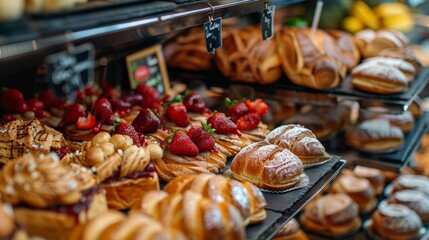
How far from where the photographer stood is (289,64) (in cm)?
359

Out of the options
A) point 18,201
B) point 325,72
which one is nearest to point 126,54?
point 325,72

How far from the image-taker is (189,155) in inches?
94.0

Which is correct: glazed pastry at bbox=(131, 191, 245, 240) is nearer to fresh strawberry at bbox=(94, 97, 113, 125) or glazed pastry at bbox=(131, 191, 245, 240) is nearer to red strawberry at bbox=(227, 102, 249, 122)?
fresh strawberry at bbox=(94, 97, 113, 125)

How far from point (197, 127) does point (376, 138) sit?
1.73 metres

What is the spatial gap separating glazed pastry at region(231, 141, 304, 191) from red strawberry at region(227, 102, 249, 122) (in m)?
0.44

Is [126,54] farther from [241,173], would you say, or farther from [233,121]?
[241,173]

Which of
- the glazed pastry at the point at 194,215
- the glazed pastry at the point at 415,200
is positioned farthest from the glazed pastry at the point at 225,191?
the glazed pastry at the point at 415,200

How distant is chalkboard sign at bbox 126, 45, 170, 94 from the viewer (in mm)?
3385

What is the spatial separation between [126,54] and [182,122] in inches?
37.7

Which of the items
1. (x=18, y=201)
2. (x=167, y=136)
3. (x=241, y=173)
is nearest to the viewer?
(x=18, y=201)

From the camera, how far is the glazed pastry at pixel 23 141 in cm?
219

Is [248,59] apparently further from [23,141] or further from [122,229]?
[122,229]

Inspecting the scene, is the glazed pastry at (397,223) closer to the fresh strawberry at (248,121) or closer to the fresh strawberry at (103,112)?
the fresh strawberry at (248,121)

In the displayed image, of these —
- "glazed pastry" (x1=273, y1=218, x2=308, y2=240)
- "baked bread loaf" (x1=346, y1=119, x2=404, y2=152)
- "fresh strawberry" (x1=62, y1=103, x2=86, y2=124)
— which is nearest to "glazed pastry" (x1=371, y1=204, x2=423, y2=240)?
"baked bread loaf" (x1=346, y1=119, x2=404, y2=152)
